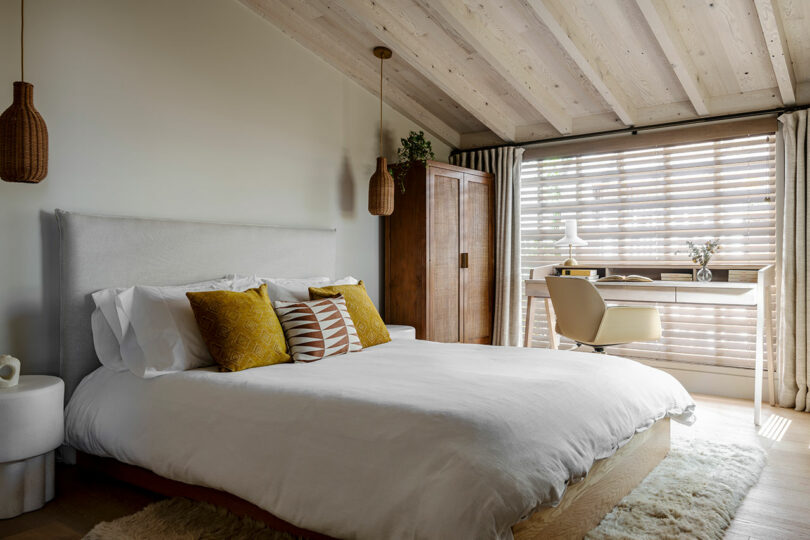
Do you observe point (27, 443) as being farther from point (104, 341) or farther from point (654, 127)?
point (654, 127)

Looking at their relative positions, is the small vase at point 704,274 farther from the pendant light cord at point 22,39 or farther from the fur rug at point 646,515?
the pendant light cord at point 22,39

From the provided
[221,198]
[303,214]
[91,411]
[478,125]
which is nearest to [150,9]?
[221,198]

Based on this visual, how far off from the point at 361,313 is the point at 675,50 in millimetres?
2356

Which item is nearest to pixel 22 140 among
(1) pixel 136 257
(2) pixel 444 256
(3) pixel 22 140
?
(3) pixel 22 140

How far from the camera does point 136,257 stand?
2803 millimetres

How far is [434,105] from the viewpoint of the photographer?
15.4 ft

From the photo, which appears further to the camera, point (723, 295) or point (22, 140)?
point (723, 295)

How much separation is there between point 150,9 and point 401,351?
2.21m

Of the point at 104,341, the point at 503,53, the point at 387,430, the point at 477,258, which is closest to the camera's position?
the point at 387,430

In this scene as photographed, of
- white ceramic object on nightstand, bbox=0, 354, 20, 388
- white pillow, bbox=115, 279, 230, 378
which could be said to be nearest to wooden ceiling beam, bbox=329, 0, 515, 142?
white pillow, bbox=115, 279, 230, 378

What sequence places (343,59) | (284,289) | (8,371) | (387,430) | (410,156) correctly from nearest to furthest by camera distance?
(387,430) → (8,371) → (284,289) → (343,59) → (410,156)

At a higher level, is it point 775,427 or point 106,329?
point 106,329

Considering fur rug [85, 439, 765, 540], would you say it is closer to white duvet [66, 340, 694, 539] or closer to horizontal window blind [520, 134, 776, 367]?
white duvet [66, 340, 694, 539]

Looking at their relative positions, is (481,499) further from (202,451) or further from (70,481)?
(70,481)
